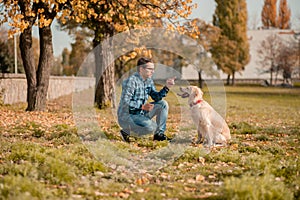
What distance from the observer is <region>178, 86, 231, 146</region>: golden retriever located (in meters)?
8.16

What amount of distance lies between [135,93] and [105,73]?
362 inches

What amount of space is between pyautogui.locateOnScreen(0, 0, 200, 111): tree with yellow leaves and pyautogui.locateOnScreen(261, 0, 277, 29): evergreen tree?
262 feet

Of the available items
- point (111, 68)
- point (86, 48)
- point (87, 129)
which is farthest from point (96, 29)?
point (86, 48)

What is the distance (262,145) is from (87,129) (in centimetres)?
396

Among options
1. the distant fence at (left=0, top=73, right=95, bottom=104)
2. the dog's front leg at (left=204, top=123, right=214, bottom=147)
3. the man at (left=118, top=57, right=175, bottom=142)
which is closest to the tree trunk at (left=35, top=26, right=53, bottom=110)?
the distant fence at (left=0, top=73, right=95, bottom=104)

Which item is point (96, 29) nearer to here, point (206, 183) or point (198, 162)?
point (198, 162)

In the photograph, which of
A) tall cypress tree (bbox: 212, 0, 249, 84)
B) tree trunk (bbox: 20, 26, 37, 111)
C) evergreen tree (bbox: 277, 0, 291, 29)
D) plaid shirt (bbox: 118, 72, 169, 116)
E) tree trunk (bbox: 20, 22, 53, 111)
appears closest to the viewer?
plaid shirt (bbox: 118, 72, 169, 116)

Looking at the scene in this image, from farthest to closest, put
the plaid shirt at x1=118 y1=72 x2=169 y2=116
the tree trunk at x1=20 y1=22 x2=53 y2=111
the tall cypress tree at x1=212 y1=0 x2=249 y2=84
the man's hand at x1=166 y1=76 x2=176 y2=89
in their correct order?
the tall cypress tree at x1=212 y1=0 x2=249 y2=84 → the tree trunk at x1=20 y1=22 x2=53 y2=111 → the man's hand at x1=166 y1=76 x2=176 y2=89 → the plaid shirt at x1=118 y1=72 x2=169 y2=116

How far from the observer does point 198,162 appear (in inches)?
268

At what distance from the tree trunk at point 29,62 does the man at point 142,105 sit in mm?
7372

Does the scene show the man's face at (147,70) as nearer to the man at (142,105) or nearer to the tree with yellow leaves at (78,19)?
the man at (142,105)

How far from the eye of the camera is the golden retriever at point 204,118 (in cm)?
816

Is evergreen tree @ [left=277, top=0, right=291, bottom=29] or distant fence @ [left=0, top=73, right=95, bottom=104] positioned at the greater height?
evergreen tree @ [left=277, top=0, right=291, bottom=29]

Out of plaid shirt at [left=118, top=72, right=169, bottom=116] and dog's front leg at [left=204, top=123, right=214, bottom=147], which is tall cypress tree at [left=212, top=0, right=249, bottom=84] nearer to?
plaid shirt at [left=118, top=72, right=169, bottom=116]
